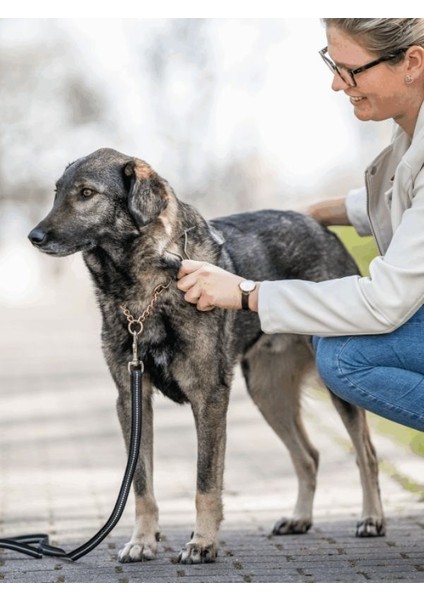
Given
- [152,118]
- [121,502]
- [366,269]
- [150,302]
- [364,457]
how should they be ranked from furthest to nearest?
[152,118]
[366,269]
[364,457]
[150,302]
[121,502]

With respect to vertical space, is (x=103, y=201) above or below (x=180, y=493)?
above

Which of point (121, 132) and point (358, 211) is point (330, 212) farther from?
point (121, 132)

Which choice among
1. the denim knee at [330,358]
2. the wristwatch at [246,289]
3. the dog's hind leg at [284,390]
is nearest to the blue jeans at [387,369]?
the denim knee at [330,358]

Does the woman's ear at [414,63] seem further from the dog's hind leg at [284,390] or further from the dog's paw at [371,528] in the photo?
the dog's paw at [371,528]

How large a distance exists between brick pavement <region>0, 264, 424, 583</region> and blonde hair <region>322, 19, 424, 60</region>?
1.86 m

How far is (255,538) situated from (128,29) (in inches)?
820

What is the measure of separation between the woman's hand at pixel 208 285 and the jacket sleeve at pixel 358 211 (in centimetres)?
111

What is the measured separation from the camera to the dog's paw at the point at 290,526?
5.24 metres

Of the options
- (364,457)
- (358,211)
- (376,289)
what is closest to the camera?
(376,289)

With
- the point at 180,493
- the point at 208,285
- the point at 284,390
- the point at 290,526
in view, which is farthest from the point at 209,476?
the point at 180,493

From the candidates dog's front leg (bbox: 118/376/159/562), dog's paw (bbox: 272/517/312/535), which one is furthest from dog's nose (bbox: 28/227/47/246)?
dog's paw (bbox: 272/517/312/535)

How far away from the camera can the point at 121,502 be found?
3.90 m

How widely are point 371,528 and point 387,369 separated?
1.46m

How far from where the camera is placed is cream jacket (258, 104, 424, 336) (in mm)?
3639
